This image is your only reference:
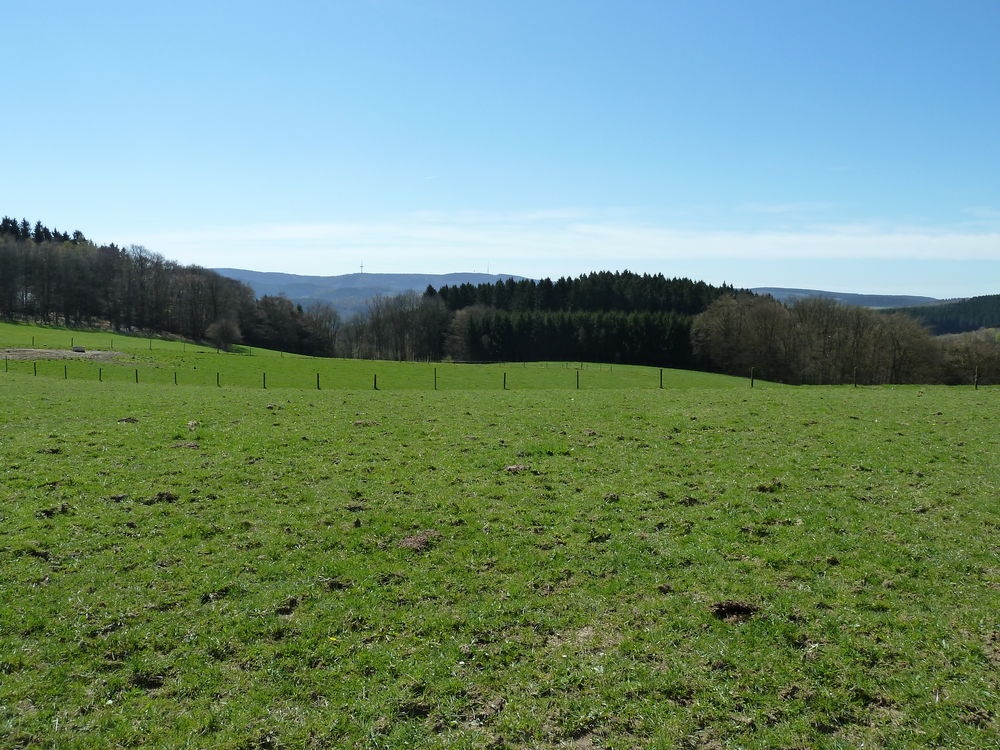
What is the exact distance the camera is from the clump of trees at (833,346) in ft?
287

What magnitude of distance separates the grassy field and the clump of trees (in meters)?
77.7

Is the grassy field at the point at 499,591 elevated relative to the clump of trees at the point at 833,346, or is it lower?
lower

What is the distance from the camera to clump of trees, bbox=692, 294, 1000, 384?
8762 cm

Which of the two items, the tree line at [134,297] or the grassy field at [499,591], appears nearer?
the grassy field at [499,591]

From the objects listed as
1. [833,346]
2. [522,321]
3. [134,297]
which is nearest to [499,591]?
[833,346]

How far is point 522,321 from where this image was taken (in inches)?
5236

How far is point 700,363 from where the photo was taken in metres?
120

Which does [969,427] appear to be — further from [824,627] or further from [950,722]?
[950,722]

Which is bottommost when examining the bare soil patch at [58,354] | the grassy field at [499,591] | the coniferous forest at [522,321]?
the grassy field at [499,591]

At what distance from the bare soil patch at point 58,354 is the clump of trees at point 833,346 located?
84746 millimetres

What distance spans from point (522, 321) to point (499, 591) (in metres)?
123

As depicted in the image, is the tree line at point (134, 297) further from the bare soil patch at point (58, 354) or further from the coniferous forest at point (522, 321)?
the bare soil patch at point (58, 354)

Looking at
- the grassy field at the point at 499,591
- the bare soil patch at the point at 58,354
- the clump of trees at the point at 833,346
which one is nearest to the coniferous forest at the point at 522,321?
the clump of trees at the point at 833,346

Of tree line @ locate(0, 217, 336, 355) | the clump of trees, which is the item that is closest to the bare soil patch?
tree line @ locate(0, 217, 336, 355)
